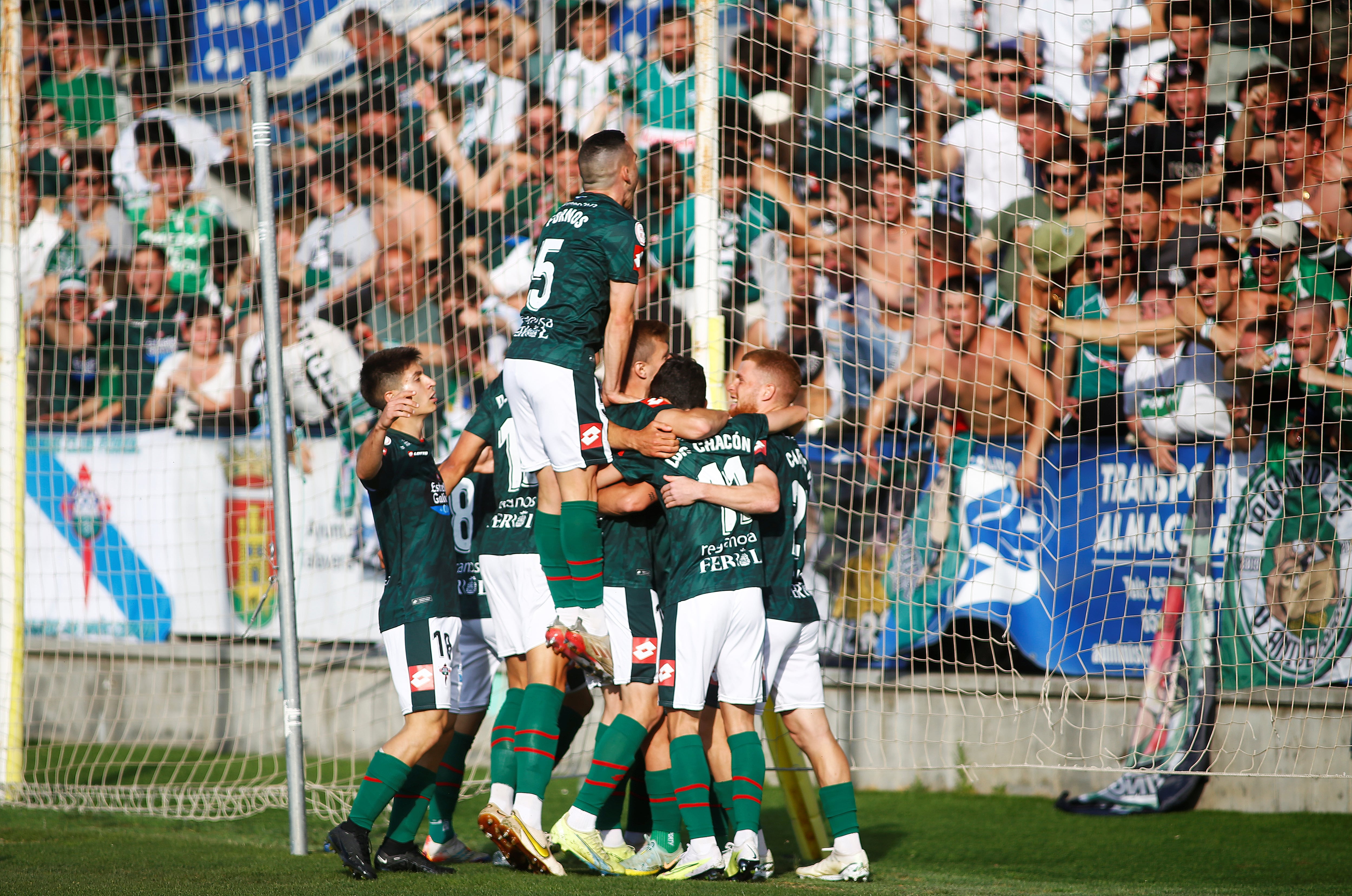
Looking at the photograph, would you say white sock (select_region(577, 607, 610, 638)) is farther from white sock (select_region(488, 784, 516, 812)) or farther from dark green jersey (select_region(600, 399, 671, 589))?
white sock (select_region(488, 784, 516, 812))

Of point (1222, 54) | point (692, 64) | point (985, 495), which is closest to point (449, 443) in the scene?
point (692, 64)

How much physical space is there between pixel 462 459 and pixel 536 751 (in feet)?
4.07

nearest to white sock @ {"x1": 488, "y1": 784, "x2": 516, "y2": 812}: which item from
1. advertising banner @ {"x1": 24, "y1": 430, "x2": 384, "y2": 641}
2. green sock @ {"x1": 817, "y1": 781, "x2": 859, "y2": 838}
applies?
green sock @ {"x1": 817, "y1": 781, "x2": 859, "y2": 838}

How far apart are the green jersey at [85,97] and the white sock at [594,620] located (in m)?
6.29

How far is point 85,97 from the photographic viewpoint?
28.0 ft

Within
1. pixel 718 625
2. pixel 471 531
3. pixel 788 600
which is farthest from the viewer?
pixel 471 531

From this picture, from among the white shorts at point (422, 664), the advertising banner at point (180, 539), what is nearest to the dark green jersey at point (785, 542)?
the white shorts at point (422, 664)

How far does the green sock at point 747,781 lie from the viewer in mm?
4559

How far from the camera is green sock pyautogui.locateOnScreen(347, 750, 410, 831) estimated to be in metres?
4.26

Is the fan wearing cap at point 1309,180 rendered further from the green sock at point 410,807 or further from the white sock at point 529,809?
the green sock at point 410,807

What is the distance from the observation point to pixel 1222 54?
602 cm

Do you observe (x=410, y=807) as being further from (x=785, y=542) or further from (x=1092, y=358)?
(x=1092, y=358)

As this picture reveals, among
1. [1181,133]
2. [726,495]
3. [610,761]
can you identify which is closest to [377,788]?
→ [610,761]

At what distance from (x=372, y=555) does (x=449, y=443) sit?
996 mm
